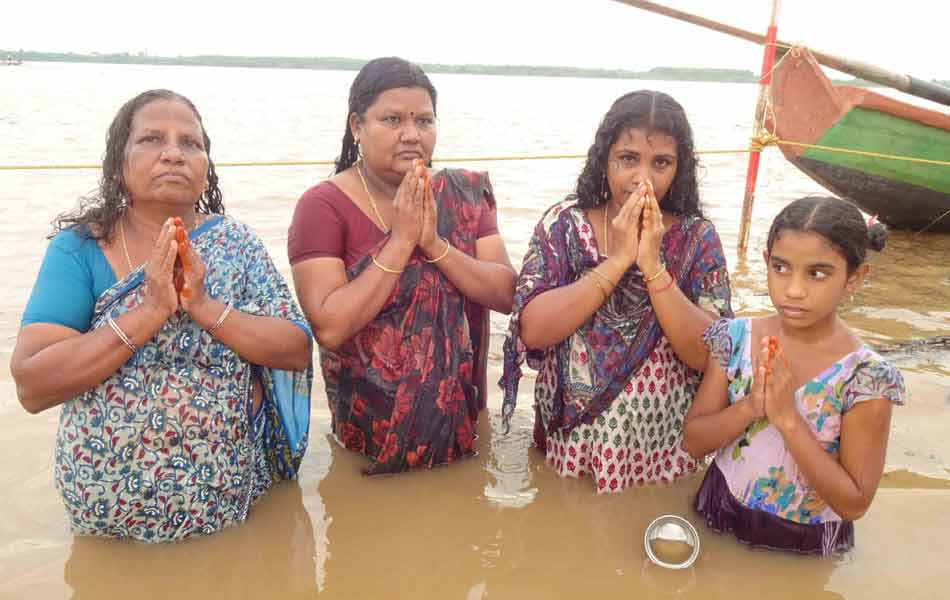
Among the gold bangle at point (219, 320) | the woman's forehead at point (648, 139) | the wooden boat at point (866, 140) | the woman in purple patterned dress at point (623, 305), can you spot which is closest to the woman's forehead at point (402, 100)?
the woman in purple patterned dress at point (623, 305)

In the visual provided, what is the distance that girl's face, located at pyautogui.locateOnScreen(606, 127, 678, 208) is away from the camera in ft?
8.70

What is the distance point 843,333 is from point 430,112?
1.55m

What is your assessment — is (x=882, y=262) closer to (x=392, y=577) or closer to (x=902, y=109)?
(x=902, y=109)

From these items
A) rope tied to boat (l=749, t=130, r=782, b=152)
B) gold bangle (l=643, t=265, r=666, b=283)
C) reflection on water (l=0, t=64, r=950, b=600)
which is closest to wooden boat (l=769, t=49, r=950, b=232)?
rope tied to boat (l=749, t=130, r=782, b=152)

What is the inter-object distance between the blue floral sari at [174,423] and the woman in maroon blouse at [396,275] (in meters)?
0.25

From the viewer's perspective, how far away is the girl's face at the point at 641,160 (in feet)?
8.70

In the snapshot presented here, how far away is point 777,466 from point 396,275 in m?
1.33

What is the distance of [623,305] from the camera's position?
282 centimetres

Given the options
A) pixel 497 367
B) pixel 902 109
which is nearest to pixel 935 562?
pixel 497 367

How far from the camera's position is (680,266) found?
2.82 m

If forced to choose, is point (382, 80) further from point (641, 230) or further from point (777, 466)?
point (777, 466)

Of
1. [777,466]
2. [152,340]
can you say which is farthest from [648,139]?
[152,340]

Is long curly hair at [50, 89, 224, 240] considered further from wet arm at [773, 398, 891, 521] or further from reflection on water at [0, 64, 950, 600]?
wet arm at [773, 398, 891, 521]

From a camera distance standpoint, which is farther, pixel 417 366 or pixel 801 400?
pixel 417 366
